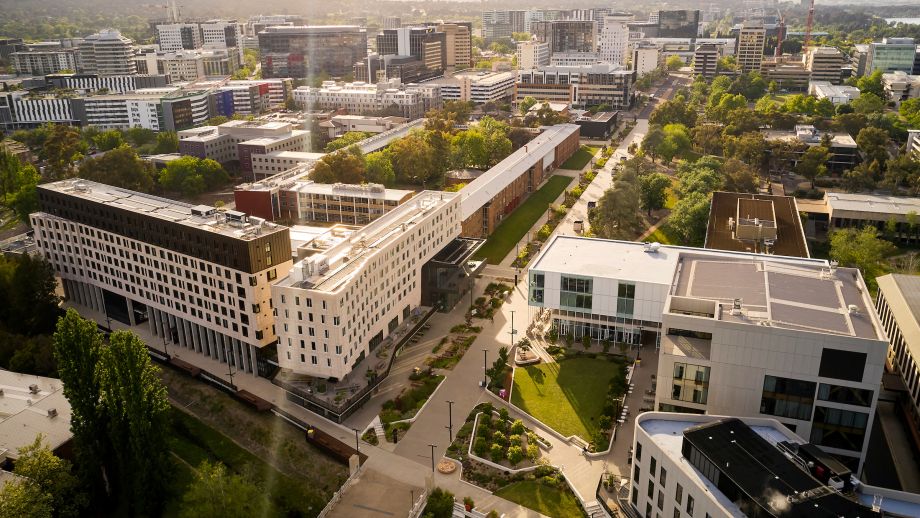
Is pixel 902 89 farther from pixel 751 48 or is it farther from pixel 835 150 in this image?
pixel 835 150

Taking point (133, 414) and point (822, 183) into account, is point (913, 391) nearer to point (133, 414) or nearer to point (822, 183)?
point (133, 414)

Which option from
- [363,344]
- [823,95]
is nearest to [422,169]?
[363,344]

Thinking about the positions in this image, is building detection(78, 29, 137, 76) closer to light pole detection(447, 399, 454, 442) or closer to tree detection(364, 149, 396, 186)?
tree detection(364, 149, 396, 186)

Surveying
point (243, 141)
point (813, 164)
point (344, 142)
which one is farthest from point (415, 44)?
point (813, 164)

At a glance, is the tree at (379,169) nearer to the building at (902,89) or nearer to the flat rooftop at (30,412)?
the flat rooftop at (30,412)

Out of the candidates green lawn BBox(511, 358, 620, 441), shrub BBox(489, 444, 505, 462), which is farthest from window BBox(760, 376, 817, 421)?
shrub BBox(489, 444, 505, 462)
